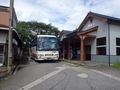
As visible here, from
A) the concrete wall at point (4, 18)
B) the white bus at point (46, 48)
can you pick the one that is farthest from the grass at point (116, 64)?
the concrete wall at point (4, 18)

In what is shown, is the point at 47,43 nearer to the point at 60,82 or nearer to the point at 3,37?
the point at 3,37

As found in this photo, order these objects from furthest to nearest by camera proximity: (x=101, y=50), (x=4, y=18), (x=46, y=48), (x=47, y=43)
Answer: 1. (x=47, y=43)
2. (x=46, y=48)
3. (x=101, y=50)
4. (x=4, y=18)

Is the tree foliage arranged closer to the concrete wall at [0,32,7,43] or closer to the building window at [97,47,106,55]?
the building window at [97,47,106,55]

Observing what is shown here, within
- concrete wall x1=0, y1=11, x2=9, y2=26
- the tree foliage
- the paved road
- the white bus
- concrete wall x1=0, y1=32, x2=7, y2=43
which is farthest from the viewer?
the tree foliage

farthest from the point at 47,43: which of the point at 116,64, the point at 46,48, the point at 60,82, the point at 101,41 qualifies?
the point at 60,82

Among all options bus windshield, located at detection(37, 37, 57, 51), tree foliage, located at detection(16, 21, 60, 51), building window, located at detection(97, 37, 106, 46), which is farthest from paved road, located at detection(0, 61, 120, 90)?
tree foliage, located at detection(16, 21, 60, 51)

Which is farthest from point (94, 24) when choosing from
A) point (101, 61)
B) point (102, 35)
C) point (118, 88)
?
point (118, 88)

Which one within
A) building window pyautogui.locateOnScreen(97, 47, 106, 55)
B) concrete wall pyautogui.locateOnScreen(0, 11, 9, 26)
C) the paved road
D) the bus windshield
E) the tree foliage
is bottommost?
the paved road

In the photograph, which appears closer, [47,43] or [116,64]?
[116,64]

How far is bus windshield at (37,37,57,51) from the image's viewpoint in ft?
54.6

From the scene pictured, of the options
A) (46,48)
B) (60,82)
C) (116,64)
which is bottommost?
(60,82)

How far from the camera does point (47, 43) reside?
16844 mm

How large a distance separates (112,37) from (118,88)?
9.17m

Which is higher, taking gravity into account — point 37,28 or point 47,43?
point 37,28
